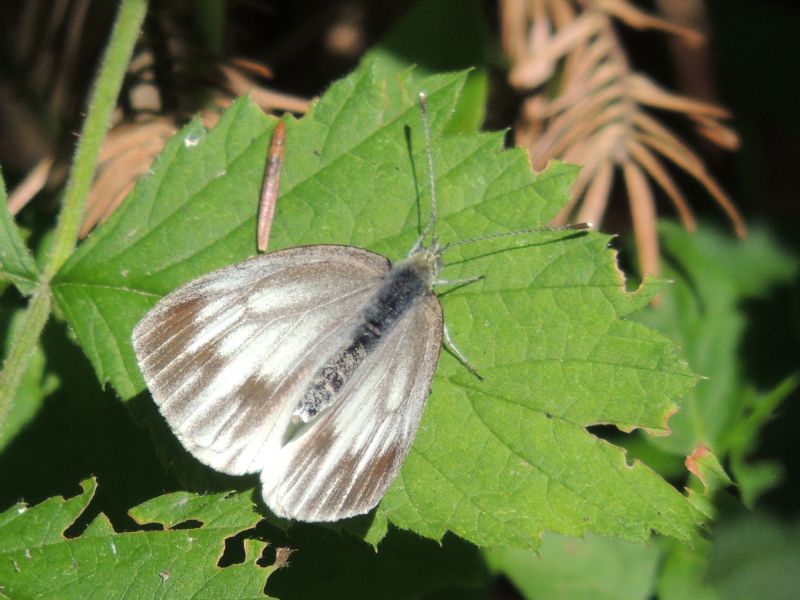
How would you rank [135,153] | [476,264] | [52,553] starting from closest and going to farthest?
[52,553], [476,264], [135,153]

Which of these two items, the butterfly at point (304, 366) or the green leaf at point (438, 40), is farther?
the green leaf at point (438, 40)

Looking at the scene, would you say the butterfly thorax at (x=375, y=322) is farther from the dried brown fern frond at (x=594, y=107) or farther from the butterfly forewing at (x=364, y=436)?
the dried brown fern frond at (x=594, y=107)

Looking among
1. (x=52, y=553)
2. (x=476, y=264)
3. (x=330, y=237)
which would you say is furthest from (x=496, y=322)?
(x=52, y=553)

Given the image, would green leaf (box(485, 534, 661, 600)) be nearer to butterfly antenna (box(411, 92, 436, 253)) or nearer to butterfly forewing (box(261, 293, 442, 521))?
butterfly forewing (box(261, 293, 442, 521))

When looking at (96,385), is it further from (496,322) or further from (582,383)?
(582,383)

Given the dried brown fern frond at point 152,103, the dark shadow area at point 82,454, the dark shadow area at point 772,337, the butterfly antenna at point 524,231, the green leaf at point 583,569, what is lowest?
the green leaf at point 583,569

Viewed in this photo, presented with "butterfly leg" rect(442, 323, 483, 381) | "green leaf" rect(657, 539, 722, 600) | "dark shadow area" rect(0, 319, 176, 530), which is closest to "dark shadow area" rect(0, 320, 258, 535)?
"dark shadow area" rect(0, 319, 176, 530)

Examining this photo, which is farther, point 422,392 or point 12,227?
point 12,227

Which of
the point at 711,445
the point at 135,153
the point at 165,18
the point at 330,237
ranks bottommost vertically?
the point at 711,445

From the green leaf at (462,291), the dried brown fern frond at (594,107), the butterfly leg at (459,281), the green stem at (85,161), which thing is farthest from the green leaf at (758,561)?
the dried brown fern frond at (594,107)
